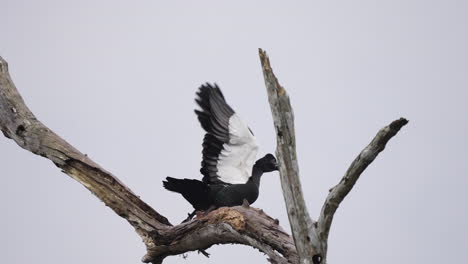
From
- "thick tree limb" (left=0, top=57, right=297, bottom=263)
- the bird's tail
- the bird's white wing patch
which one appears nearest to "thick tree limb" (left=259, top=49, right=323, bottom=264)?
"thick tree limb" (left=0, top=57, right=297, bottom=263)

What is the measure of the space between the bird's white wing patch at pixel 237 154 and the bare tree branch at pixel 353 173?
440 centimetres

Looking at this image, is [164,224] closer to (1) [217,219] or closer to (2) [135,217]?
(2) [135,217]

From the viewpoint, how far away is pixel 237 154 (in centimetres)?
1106

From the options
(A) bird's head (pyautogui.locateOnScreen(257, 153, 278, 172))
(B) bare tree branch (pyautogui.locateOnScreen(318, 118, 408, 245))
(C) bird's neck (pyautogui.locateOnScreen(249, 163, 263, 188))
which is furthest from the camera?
(A) bird's head (pyautogui.locateOnScreen(257, 153, 278, 172))

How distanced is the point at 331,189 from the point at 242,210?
191 cm

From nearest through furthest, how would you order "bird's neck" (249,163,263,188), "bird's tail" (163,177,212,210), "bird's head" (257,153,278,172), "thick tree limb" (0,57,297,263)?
1. "thick tree limb" (0,57,297,263)
2. "bird's tail" (163,177,212,210)
3. "bird's neck" (249,163,263,188)
4. "bird's head" (257,153,278,172)

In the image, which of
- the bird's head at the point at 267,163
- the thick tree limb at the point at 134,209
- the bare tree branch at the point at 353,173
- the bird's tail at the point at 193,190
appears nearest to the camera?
the bare tree branch at the point at 353,173

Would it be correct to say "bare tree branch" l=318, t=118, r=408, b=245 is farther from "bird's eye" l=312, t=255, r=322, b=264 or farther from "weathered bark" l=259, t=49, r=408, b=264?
"bird's eye" l=312, t=255, r=322, b=264

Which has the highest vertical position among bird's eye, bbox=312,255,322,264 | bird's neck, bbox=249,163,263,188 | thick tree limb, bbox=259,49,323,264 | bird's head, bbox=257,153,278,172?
bird's head, bbox=257,153,278,172

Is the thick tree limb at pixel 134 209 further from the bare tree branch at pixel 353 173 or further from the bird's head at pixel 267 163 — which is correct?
the bird's head at pixel 267 163

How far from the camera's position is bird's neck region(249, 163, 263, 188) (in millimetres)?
11073

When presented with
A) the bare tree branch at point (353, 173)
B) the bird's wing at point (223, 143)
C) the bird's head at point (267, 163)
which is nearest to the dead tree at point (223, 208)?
the bare tree branch at point (353, 173)

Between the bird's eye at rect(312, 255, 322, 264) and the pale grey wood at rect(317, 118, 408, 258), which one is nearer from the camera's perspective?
the pale grey wood at rect(317, 118, 408, 258)

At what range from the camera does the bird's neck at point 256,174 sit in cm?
1107
